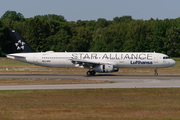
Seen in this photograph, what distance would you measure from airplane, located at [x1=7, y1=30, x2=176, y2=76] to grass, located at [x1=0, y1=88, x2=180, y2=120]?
18116mm

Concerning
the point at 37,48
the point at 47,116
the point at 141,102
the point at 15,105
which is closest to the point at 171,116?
the point at 141,102

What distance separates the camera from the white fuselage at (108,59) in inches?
1726

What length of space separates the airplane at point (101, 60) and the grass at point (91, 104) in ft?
59.4

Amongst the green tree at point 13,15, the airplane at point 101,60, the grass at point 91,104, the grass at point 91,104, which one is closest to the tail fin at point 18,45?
Result: the airplane at point 101,60

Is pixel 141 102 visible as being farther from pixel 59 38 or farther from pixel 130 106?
pixel 59 38

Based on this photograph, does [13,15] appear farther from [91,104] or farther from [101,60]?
[91,104]

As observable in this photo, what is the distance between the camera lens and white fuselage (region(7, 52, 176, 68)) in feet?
144

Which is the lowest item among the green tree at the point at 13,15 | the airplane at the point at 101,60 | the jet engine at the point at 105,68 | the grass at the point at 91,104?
the grass at the point at 91,104

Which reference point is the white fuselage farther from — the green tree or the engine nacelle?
the green tree

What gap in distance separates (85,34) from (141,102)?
357 ft

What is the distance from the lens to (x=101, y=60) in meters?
44.7

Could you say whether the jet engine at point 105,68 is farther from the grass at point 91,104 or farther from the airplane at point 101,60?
the grass at point 91,104

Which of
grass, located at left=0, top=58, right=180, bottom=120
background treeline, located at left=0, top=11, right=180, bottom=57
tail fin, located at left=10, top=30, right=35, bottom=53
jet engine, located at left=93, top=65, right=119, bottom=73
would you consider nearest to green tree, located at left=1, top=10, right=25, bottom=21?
background treeline, located at left=0, top=11, right=180, bottom=57

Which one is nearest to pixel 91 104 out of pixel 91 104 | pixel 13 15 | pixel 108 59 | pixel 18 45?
pixel 91 104
